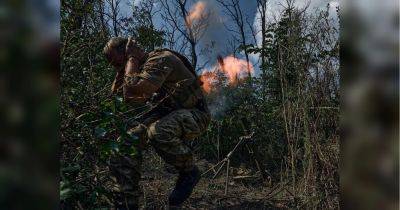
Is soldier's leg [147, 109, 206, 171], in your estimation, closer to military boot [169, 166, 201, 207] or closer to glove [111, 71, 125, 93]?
Answer: military boot [169, 166, 201, 207]

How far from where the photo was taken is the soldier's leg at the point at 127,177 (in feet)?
11.3

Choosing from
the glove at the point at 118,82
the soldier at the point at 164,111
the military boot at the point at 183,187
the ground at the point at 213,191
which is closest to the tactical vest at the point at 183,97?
the soldier at the point at 164,111

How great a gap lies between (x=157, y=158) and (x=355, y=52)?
4224 millimetres

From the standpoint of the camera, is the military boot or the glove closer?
the glove

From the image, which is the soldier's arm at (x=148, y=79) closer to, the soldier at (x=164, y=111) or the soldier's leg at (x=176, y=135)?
the soldier at (x=164, y=111)

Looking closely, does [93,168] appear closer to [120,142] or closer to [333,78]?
[120,142]

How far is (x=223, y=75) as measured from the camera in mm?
11133

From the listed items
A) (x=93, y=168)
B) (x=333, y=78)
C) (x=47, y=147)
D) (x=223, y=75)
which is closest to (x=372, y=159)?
(x=47, y=147)

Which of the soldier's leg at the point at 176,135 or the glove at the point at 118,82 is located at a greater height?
the glove at the point at 118,82

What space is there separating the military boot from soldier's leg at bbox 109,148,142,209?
33 centimetres

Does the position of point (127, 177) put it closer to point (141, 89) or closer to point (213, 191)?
point (141, 89)

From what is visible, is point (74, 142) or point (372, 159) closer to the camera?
point (372, 159)

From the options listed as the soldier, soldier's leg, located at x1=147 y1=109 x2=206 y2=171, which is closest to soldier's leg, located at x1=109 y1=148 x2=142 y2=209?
the soldier

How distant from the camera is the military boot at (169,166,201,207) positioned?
379 centimetres
